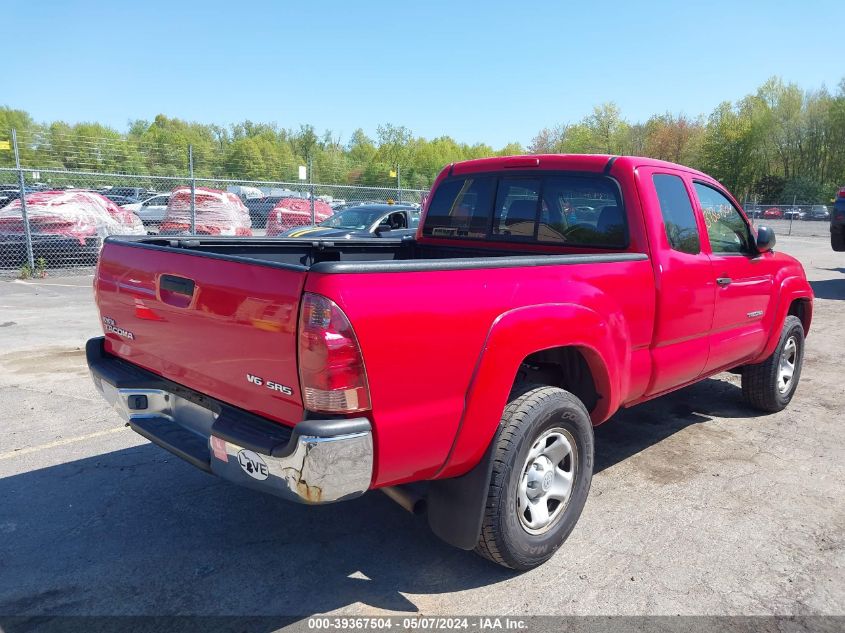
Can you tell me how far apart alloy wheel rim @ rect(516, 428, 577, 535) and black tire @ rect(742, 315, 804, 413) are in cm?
284

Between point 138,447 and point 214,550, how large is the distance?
5.23 ft

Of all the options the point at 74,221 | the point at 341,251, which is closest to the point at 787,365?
the point at 341,251

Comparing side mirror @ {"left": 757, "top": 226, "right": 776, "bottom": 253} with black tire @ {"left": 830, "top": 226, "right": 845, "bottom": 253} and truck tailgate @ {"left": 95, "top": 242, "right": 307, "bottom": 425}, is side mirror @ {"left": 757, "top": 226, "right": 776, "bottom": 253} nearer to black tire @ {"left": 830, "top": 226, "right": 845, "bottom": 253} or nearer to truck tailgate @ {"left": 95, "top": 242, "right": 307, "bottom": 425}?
truck tailgate @ {"left": 95, "top": 242, "right": 307, "bottom": 425}

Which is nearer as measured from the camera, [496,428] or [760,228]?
[496,428]

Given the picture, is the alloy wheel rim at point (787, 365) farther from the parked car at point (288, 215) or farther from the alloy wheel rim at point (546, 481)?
the parked car at point (288, 215)

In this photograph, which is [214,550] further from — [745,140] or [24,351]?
[745,140]

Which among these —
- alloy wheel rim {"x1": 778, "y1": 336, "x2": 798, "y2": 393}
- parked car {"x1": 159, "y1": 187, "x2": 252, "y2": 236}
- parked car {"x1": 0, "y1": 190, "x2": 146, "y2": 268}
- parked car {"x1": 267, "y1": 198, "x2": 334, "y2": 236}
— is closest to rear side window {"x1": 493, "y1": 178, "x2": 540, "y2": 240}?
alloy wheel rim {"x1": 778, "y1": 336, "x2": 798, "y2": 393}

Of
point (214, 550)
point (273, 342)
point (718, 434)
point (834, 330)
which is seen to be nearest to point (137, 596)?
point (214, 550)

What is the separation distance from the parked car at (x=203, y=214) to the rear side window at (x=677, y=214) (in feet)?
44.2

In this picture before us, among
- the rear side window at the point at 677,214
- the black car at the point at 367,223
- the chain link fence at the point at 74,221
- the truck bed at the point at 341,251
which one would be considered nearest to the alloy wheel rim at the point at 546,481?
the truck bed at the point at 341,251

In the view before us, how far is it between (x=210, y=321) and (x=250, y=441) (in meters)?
0.56

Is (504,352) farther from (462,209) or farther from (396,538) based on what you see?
(462,209)

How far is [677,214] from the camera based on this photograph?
402cm

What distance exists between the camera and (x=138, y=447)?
4.48 meters
